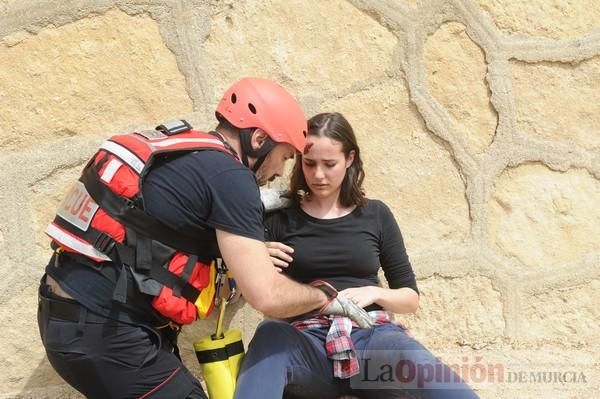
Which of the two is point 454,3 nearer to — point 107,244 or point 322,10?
point 322,10

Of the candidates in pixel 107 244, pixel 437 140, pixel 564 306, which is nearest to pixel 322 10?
pixel 437 140

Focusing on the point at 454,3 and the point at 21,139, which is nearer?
the point at 21,139

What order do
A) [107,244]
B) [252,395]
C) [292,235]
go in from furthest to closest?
[292,235], [252,395], [107,244]

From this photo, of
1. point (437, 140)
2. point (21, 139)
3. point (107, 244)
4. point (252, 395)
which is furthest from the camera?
point (437, 140)

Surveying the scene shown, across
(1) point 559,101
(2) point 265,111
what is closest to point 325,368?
(2) point 265,111

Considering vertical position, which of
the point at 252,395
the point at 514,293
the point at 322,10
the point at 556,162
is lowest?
the point at 252,395

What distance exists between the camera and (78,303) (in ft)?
7.22

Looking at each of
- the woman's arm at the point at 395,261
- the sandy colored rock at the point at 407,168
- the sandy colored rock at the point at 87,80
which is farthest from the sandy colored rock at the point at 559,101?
the sandy colored rock at the point at 87,80

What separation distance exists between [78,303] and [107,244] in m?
0.19

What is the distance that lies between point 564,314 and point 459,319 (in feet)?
1.44

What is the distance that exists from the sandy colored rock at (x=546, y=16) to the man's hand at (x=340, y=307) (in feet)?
4.17

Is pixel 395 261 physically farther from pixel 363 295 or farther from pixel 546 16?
pixel 546 16

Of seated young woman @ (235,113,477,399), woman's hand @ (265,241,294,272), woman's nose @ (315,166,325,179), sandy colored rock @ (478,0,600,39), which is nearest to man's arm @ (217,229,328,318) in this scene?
seated young woman @ (235,113,477,399)

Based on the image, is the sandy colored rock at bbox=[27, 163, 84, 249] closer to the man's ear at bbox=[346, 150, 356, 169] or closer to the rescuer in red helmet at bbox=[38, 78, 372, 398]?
the rescuer in red helmet at bbox=[38, 78, 372, 398]
